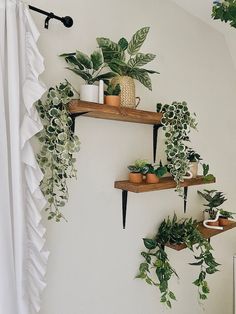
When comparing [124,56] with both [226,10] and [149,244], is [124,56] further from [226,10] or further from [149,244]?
[149,244]

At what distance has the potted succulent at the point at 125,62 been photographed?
121cm

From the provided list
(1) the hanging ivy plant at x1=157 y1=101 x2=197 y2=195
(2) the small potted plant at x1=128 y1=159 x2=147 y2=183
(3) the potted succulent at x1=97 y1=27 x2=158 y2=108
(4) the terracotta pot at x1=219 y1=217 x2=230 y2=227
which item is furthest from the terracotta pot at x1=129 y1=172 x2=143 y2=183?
(4) the terracotta pot at x1=219 y1=217 x2=230 y2=227

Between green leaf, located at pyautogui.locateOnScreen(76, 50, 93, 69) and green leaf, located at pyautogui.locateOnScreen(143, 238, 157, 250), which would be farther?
green leaf, located at pyautogui.locateOnScreen(143, 238, 157, 250)

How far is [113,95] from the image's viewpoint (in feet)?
3.94

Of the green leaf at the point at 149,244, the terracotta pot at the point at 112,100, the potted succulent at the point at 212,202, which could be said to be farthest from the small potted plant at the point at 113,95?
the potted succulent at the point at 212,202

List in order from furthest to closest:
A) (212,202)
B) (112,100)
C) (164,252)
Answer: (212,202), (164,252), (112,100)

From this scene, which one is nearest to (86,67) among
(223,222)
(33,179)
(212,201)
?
(33,179)

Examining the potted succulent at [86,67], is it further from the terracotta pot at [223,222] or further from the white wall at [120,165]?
the terracotta pot at [223,222]

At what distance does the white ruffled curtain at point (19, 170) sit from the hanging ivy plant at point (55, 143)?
0.07 metres

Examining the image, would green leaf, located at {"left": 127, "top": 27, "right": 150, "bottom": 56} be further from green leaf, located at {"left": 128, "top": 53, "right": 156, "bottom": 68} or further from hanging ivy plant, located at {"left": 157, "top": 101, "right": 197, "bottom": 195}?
hanging ivy plant, located at {"left": 157, "top": 101, "right": 197, "bottom": 195}

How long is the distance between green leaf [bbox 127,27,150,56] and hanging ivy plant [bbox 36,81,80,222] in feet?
1.31

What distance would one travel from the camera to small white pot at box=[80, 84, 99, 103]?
1.15m

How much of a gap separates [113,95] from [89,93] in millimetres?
114

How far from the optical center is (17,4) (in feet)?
3.13
